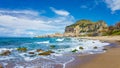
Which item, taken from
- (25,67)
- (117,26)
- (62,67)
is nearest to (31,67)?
(25,67)

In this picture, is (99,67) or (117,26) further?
(117,26)

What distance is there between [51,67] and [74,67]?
6.04 feet

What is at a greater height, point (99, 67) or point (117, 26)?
point (117, 26)

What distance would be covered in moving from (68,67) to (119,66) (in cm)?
401

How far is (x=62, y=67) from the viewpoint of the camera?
13.2 meters

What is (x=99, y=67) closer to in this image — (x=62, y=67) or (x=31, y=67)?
(x=62, y=67)

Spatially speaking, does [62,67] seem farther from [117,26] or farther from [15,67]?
[117,26]

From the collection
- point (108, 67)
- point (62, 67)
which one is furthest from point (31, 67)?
point (108, 67)

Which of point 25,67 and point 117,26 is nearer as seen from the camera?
point 25,67

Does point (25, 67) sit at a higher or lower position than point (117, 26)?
lower

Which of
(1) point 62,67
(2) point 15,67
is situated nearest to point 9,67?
(2) point 15,67

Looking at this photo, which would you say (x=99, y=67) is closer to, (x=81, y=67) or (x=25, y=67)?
(x=81, y=67)

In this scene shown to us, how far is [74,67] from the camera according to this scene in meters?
13.2

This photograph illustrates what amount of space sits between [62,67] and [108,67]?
3.58m
